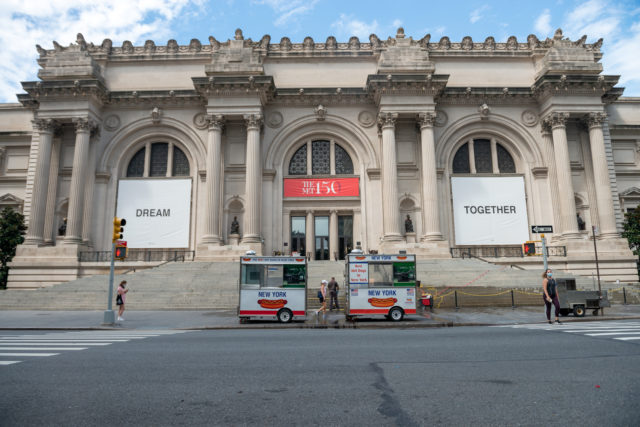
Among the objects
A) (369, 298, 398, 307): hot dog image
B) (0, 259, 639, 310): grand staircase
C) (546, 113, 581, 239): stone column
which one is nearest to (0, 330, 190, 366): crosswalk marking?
(369, 298, 398, 307): hot dog image

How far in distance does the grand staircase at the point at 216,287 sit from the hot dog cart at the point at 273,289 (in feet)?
16.5

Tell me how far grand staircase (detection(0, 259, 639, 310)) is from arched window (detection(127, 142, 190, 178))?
35.3 ft

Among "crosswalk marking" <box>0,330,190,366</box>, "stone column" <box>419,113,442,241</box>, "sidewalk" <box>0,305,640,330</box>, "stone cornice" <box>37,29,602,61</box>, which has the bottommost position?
"crosswalk marking" <box>0,330,190,366</box>

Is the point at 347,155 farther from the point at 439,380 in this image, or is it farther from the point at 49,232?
the point at 439,380

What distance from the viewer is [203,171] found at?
3406cm

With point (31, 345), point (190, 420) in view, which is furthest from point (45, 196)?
point (190, 420)

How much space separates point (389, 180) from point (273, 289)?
17727 millimetres

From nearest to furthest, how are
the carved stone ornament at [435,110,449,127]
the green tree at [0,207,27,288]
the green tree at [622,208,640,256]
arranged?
1. the green tree at [0,207,27,288]
2. the green tree at [622,208,640,256]
3. the carved stone ornament at [435,110,449,127]

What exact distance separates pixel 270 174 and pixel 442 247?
1436cm

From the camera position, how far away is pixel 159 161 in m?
35.6

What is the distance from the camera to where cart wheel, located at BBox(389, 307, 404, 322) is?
16094mm

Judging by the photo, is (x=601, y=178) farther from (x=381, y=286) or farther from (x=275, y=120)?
(x=275, y=120)

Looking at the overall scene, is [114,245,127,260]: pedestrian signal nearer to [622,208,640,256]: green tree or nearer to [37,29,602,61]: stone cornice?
[37,29,602,61]: stone cornice

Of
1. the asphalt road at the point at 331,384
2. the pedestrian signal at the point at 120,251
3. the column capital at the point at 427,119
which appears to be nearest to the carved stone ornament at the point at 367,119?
the column capital at the point at 427,119
